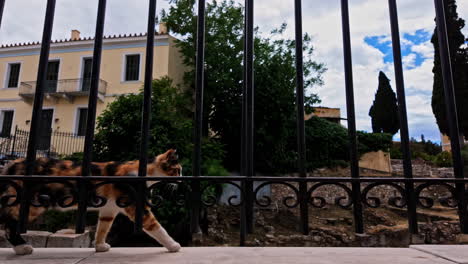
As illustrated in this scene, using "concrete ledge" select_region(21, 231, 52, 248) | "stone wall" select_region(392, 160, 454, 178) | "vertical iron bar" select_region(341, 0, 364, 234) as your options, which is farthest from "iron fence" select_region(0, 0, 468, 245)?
"stone wall" select_region(392, 160, 454, 178)

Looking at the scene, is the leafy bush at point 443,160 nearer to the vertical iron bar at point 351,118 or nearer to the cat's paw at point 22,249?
the vertical iron bar at point 351,118

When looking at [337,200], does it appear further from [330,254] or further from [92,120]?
[92,120]

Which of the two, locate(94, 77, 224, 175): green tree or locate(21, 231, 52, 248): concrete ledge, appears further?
locate(94, 77, 224, 175): green tree

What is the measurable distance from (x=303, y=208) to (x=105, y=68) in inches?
545

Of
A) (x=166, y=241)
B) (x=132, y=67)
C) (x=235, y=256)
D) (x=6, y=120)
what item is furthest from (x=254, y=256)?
(x=6, y=120)


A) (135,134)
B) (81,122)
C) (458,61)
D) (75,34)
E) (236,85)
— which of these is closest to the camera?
(135,134)

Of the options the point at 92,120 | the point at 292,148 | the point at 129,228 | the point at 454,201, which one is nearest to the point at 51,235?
the point at 129,228

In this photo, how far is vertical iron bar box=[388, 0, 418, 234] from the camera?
138cm

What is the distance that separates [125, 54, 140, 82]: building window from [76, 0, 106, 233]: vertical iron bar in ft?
40.4

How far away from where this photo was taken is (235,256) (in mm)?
1214

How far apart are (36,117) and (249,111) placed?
1072 mm

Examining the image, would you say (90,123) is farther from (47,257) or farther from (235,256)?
(235,256)

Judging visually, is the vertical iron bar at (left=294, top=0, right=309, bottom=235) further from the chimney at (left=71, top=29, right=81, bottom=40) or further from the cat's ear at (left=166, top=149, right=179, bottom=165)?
the chimney at (left=71, top=29, right=81, bottom=40)

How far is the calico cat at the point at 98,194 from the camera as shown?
4.35ft
